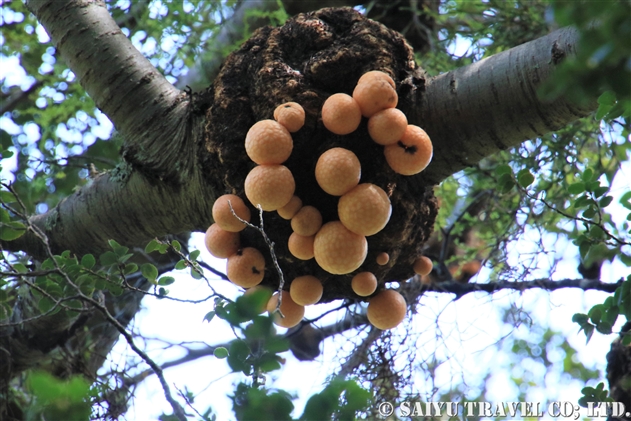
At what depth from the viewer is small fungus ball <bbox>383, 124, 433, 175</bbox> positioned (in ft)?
5.26

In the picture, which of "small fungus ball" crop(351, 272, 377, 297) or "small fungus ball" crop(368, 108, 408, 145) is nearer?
"small fungus ball" crop(368, 108, 408, 145)

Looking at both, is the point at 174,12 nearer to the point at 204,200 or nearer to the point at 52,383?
the point at 204,200

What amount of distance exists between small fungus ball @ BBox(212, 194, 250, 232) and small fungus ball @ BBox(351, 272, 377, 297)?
44 cm

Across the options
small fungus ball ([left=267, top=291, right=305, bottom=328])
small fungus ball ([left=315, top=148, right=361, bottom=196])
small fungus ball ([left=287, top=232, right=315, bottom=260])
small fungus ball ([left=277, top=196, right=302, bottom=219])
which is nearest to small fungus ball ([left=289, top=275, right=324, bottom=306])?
small fungus ball ([left=267, top=291, right=305, bottom=328])

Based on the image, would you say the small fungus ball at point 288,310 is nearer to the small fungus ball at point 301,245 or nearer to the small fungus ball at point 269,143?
the small fungus ball at point 301,245

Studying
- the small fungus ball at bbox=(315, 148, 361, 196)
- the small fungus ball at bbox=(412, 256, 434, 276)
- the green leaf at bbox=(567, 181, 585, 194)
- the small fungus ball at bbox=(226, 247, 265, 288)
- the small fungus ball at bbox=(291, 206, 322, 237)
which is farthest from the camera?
the small fungus ball at bbox=(412, 256, 434, 276)

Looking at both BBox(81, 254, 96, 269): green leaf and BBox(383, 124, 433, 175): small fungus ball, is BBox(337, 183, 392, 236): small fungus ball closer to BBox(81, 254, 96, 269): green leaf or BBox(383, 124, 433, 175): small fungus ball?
BBox(383, 124, 433, 175): small fungus ball

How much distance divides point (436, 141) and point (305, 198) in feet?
1.63

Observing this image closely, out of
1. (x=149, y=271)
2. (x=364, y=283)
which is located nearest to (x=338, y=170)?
(x=364, y=283)

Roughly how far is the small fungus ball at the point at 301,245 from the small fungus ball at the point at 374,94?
42 cm

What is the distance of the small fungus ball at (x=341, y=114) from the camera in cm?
157

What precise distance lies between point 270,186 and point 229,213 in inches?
8.7

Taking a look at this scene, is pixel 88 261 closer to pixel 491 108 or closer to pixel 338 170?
pixel 338 170

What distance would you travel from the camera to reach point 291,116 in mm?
1594
